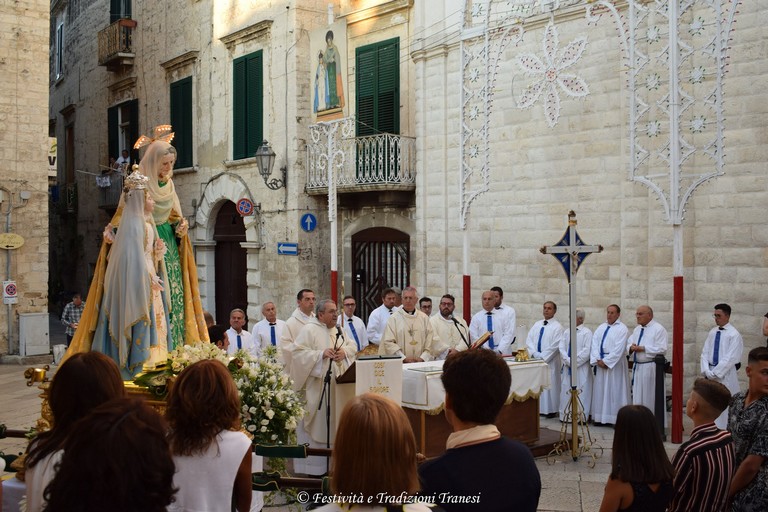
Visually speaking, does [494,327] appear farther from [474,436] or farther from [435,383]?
[474,436]

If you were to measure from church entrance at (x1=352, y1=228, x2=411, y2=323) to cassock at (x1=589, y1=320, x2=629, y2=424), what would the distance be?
555 centimetres

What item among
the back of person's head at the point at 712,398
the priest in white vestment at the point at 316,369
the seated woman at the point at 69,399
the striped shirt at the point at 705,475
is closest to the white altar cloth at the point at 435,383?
the priest in white vestment at the point at 316,369

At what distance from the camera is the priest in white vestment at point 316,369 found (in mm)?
8117

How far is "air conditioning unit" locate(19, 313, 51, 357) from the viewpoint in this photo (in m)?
17.0

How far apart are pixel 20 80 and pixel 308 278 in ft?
24.6

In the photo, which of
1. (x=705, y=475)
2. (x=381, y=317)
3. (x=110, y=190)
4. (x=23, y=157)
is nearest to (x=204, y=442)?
(x=705, y=475)

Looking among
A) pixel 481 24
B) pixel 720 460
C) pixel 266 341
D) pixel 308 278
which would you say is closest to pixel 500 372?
pixel 720 460

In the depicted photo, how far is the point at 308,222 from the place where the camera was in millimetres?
17234

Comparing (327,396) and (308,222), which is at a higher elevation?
(308,222)

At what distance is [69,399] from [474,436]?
5.16ft

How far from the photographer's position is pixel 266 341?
35.0 ft

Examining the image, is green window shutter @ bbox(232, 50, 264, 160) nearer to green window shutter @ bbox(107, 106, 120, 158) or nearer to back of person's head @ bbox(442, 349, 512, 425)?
green window shutter @ bbox(107, 106, 120, 158)

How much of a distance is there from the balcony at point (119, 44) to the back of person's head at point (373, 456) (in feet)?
74.0

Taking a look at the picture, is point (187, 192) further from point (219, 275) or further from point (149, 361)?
point (149, 361)
